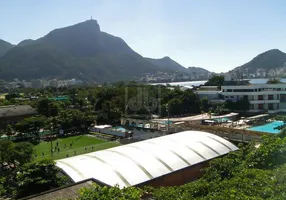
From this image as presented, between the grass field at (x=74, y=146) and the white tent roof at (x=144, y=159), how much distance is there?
6.27 meters

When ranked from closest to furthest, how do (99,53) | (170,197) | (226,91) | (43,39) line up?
(170,197) → (226,91) → (99,53) → (43,39)

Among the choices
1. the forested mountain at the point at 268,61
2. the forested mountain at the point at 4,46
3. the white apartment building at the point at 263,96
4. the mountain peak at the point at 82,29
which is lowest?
the white apartment building at the point at 263,96

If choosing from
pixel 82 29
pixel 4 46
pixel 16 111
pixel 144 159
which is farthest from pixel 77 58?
pixel 144 159

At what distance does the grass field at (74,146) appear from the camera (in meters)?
18.9

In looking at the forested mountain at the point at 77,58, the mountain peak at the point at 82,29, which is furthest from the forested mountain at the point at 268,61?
the mountain peak at the point at 82,29

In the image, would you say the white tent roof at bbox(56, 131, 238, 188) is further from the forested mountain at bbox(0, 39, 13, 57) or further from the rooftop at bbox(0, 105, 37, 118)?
the forested mountain at bbox(0, 39, 13, 57)

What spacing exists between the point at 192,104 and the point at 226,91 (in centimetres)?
551

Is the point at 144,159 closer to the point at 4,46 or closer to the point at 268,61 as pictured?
the point at 268,61

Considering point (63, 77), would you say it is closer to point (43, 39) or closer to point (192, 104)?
point (43, 39)

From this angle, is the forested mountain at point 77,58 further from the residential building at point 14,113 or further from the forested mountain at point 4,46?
the residential building at point 14,113

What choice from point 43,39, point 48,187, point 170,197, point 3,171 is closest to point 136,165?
point 48,187

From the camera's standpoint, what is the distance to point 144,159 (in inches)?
486

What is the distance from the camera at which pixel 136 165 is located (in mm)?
11734

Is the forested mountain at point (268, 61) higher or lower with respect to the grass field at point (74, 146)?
higher
